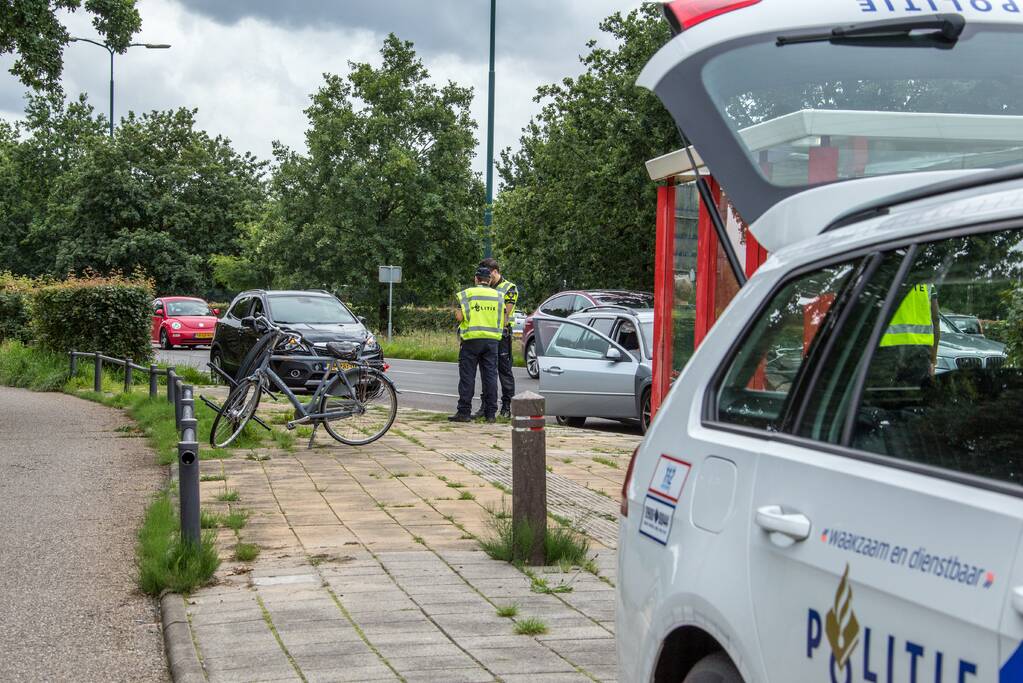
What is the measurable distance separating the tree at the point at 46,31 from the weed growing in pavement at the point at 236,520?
32.6 feet

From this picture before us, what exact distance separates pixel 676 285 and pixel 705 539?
6.18 metres

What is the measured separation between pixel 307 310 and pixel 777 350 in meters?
16.7

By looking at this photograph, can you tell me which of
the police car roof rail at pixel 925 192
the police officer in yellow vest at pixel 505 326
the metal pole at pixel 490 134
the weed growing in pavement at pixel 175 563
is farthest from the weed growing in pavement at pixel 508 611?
the metal pole at pixel 490 134

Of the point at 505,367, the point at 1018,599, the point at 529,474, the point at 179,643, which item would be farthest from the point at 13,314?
the point at 1018,599

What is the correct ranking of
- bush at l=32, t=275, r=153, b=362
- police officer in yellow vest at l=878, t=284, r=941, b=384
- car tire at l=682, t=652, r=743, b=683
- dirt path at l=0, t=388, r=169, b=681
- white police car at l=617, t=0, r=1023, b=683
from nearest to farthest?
white police car at l=617, t=0, r=1023, b=683 < police officer in yellow vest at l=878, t=284, r=941, b=384 < car tire at l=682, t=652, r=743, b=683 < dirt path at l=0, t=388, r=169, b=681 < bush at l=32, t=275, r=153, b=362

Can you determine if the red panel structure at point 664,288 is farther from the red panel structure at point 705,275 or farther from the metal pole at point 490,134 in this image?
the metal pole at point 490,134

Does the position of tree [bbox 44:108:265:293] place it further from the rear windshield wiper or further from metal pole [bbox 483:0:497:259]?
the rear windshield wiper

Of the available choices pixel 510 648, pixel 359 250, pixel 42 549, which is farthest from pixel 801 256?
pixel 359 250

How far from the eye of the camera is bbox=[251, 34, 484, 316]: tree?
170 ft

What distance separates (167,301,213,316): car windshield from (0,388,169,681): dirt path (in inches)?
967

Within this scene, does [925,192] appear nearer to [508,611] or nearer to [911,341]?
[911,341]

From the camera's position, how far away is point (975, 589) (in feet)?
6.44

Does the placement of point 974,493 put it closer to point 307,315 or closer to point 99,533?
point 99,533

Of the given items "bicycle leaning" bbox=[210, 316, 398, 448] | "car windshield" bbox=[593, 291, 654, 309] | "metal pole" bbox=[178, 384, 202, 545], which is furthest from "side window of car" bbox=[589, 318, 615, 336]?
"car windshield" bbox=[593, 291, 654, 309]
